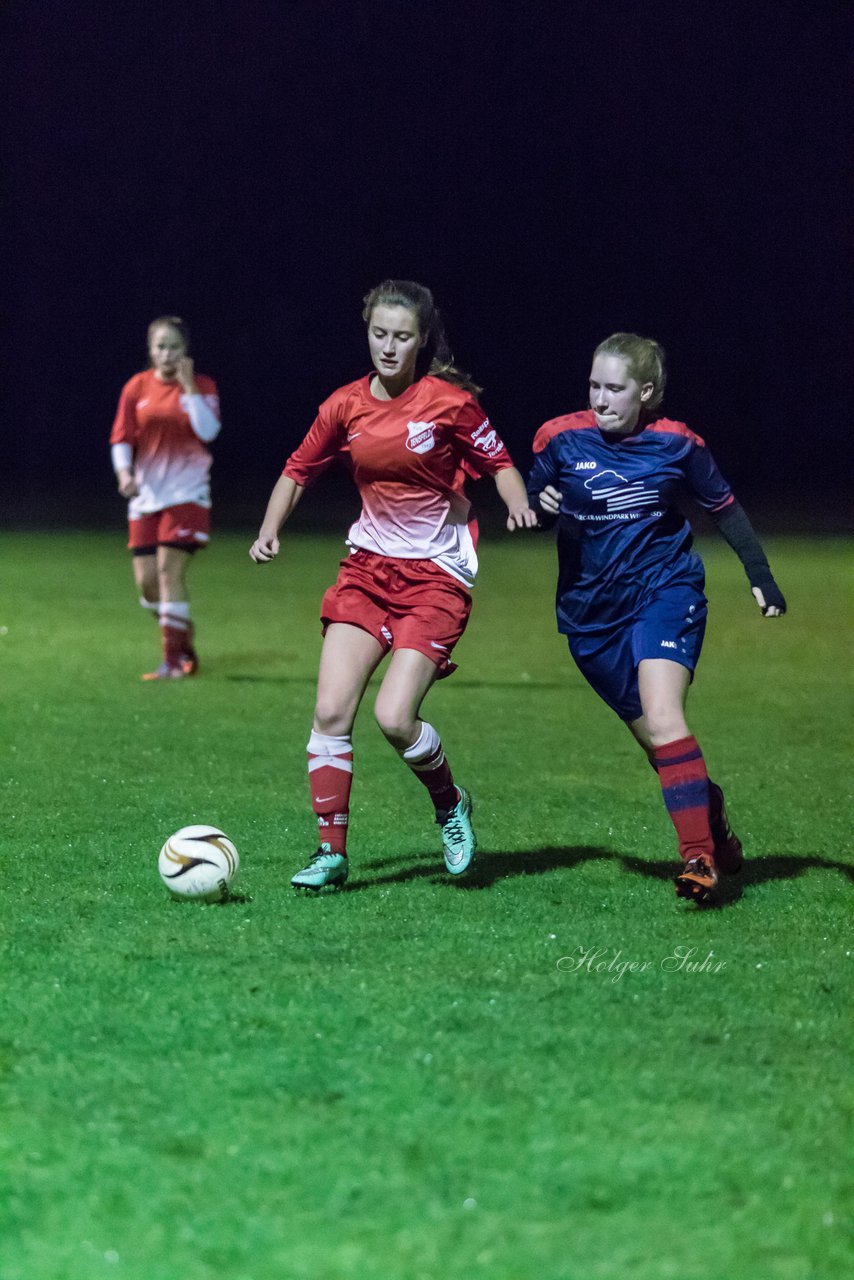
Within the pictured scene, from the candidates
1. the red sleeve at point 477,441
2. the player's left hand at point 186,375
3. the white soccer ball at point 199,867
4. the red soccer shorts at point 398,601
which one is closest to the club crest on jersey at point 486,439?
the red sleeve at point 477,441

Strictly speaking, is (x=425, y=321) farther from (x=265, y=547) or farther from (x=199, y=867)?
(x=199, y=867)

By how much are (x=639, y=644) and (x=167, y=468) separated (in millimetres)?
5548

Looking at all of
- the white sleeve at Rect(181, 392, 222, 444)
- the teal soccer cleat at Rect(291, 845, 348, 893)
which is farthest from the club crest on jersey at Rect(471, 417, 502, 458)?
the white sleeve at Rect(181, 392, 222, 444)

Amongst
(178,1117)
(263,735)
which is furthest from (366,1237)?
(263,735)

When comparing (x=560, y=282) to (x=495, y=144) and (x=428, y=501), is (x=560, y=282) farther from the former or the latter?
(x=428, y=501)

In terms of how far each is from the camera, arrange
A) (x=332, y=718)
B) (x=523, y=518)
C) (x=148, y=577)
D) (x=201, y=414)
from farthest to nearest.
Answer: (x=148, y=577) < (x=201, y=414) < (x=332, y=718) < (x=523, y=518)

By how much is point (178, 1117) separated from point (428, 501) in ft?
8.43

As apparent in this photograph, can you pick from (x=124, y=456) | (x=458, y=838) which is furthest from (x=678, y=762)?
(x=124, y=456)

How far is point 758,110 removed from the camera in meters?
22.8

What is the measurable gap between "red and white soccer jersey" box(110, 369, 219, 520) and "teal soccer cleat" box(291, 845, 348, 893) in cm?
526

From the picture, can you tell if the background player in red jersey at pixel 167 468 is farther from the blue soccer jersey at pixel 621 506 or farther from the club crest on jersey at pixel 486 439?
the blue soccer jersey at pixel 621 506

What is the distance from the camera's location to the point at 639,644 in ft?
17.4

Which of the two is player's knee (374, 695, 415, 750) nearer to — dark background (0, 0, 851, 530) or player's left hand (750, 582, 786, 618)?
player's left hand (750, 582, 786, 618)

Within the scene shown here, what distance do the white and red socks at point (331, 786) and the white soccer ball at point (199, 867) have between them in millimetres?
336
